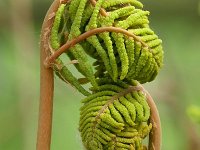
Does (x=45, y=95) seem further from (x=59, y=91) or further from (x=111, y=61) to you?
(x=59, y=91)

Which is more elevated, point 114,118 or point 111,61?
point 111,61

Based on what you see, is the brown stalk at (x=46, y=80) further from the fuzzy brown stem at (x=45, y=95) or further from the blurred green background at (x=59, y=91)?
the blurred green background at (x=59, y=91)

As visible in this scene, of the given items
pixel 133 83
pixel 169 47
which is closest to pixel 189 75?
pixel 169 47

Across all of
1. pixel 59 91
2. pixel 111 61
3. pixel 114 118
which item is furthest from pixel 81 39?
pixel 59 91

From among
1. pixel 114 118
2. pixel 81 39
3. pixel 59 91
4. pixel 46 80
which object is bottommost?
pixel 114 118

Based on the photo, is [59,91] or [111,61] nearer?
[111,61]

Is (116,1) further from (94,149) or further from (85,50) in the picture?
(94,149)

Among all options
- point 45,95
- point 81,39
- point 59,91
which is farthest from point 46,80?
point 59,91
